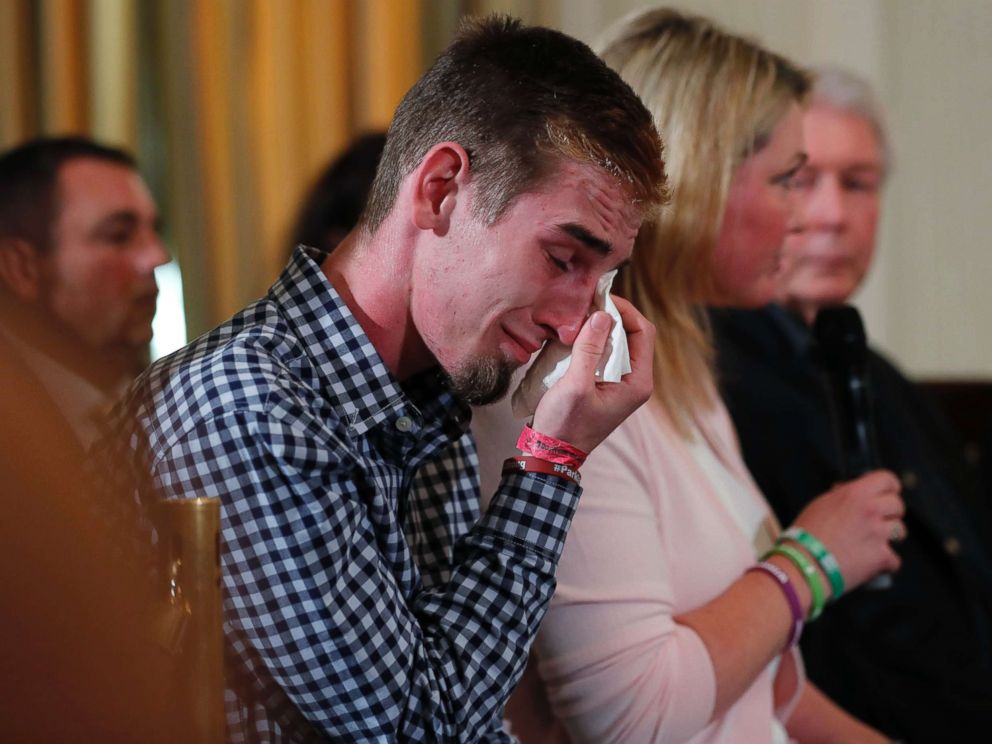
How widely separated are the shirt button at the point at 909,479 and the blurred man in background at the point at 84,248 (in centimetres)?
114

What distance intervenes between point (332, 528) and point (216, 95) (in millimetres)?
1628

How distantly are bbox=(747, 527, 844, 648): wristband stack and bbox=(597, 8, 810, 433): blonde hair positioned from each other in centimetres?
16

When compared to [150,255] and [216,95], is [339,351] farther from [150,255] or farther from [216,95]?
[216,95]

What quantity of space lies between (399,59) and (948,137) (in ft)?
4.87

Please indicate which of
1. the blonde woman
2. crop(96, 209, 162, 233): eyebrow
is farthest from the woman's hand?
crop(96, 209, 162, 233): eyebrow

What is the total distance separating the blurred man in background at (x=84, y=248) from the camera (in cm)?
167

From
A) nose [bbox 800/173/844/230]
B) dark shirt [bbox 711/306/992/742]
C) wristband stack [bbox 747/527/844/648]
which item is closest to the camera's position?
wristband stack [bbox 747/527/844/648]

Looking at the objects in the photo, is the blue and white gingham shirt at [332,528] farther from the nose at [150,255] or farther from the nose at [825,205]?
the nose at [825,205]

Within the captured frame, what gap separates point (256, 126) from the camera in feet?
7.33

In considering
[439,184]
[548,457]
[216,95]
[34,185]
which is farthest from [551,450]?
[216,95]

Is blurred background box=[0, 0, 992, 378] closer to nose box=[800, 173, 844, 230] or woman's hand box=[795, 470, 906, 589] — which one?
nose box=[800, 173, 844, 230]

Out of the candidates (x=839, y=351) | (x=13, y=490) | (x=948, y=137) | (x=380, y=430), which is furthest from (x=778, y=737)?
(x=948, y=137)

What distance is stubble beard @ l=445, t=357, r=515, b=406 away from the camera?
0.86 m

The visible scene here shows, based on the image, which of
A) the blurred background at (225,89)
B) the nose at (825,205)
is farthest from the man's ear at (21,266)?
the nose at (825,205)
